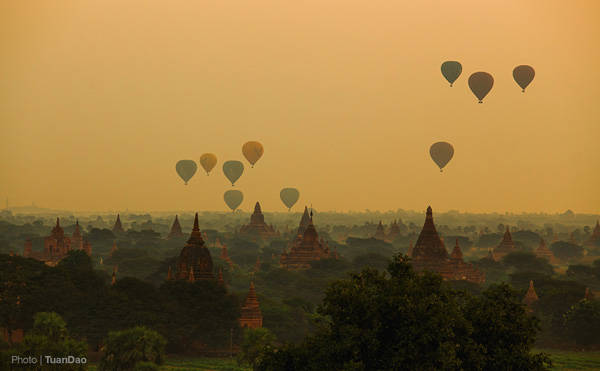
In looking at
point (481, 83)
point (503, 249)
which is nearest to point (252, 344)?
point (481, 83)

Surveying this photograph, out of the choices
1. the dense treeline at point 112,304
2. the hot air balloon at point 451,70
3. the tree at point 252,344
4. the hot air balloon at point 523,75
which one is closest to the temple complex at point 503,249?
the hot air balloon at point 523,75

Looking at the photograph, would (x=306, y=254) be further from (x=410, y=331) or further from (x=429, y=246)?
(x=410, y=331)

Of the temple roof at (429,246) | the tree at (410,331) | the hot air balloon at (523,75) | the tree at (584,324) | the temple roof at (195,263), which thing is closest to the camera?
the tree at (410,331)

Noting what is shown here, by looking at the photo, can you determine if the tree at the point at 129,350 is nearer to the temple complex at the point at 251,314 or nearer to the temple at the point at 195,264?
the temple complex at the point at 251,314

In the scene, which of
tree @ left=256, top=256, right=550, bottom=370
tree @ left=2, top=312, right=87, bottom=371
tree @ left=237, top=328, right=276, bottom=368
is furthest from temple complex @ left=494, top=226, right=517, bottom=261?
tree @ left=256, top=256, right=550, bottom=370

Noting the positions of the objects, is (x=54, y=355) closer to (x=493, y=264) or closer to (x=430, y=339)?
(x=430, y=339)

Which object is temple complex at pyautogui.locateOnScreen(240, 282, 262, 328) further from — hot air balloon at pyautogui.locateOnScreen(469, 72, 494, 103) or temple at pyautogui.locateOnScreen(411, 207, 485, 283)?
hot air balloon at pyautogui.locateOnScreen(469, 72, 494, 103)

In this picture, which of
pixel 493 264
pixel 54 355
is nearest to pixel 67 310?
pixel 54 355
